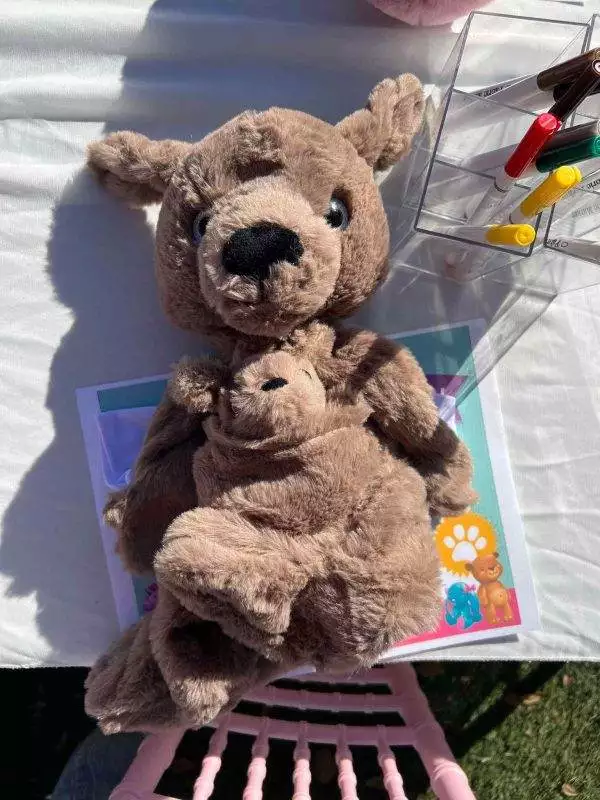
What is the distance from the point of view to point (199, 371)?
0.59 m

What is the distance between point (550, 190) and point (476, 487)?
1.24 ft

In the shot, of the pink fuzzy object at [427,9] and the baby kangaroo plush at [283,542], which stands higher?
the pink fuzzy object at [427,9]

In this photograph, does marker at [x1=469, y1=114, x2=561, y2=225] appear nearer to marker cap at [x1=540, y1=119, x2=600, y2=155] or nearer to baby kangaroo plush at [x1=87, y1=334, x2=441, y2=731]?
marker cap at [x1=540, y1=119, x2=600, y2=155]

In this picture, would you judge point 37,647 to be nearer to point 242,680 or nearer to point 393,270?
point 242,680

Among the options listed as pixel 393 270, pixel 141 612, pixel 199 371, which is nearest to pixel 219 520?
pixel 199 371

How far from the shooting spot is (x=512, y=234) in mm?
539

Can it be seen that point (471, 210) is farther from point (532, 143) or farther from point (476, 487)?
point (476, 487)

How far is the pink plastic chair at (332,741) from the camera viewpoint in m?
0.65

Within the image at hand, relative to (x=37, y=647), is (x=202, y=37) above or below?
above

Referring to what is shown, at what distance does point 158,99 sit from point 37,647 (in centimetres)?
66

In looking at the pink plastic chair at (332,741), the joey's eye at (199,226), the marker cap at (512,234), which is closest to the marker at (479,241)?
the marker cap at (512,234)

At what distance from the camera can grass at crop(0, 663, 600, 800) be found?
914 millimetres

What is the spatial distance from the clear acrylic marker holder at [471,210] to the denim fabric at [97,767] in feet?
2.17

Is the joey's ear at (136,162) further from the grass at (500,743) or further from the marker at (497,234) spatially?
the grass at (500,743)
